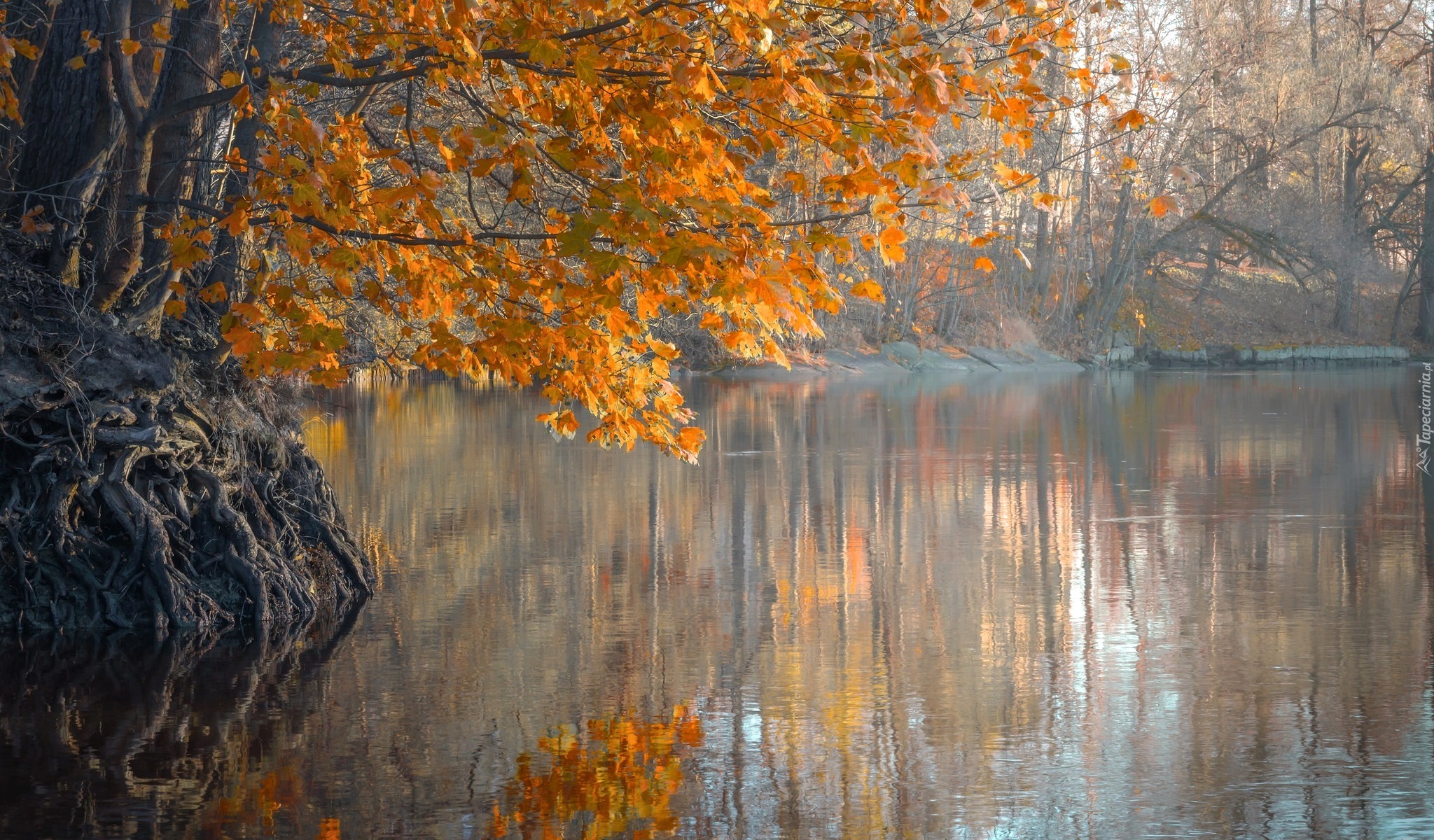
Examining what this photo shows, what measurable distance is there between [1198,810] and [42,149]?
770cm

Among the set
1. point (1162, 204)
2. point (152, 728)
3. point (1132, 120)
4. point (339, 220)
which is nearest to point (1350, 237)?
point (1162, 204)

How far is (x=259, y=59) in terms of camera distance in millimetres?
9273

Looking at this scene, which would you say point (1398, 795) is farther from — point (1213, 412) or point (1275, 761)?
point (1213, 412)

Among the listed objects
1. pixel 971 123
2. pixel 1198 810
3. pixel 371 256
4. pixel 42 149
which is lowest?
pixel 1198 810

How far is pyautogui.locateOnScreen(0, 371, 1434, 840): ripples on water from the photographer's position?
609 cm

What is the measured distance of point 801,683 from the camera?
26.3 feet

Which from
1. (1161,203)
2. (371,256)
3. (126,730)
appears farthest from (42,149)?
(1161,203)

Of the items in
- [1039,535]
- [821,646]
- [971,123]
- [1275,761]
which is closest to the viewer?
[1275,761]

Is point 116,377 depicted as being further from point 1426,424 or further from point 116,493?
point 1426,424

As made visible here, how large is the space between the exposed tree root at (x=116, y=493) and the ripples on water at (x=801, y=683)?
619 millimetres

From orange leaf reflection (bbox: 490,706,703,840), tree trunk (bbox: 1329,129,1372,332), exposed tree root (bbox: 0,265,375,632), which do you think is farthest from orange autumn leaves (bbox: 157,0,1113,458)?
tree trunk (bbox: 1329,129,1372,332)

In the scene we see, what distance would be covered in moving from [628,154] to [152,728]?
12.1ft

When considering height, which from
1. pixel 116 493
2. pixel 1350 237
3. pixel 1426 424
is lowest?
pixel 1426 424

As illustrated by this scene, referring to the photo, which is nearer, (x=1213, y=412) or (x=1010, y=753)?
(x=1010, y=753)
